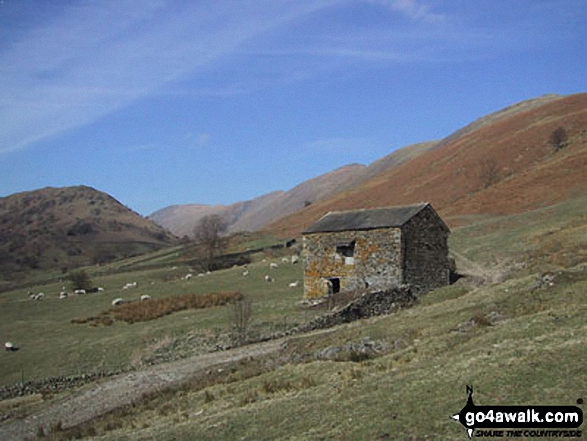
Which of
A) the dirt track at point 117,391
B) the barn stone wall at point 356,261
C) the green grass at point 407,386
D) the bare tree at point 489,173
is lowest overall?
the dirt track at point 117,391

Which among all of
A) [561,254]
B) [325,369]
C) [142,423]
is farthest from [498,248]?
[142,423]

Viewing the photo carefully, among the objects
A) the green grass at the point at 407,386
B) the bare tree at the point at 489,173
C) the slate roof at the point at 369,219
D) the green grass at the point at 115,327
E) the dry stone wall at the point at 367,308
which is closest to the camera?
the green grass at the point at 407,386

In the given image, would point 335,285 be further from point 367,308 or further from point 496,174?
point 496,174

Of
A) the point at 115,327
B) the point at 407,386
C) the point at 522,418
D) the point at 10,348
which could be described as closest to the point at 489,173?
the point at 115,327

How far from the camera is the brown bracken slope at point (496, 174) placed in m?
66.8

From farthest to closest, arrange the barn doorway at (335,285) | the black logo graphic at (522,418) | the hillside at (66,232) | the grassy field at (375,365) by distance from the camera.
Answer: the hillside at (66,232), the barn doorway at (335,285), the grassy field at (375,365), the black logo graphic at (522,418)

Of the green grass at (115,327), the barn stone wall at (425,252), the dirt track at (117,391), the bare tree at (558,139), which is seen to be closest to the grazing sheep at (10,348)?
the green grass at (115,327)

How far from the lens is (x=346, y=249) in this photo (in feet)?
119

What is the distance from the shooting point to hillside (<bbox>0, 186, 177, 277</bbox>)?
126438 millimetres

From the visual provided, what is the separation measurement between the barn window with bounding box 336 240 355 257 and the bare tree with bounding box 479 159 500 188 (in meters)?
54.1

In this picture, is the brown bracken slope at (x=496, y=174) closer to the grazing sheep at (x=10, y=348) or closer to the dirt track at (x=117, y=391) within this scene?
the dirt track at (x=117, y=391)

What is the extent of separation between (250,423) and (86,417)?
35.4 ft

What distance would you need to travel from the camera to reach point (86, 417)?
2120 cm

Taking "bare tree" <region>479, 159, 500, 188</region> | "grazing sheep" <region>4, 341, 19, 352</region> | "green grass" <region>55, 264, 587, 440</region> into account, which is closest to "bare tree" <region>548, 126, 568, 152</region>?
"bare tree" <region>479, 159, 500, 188</region>
